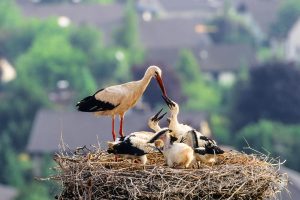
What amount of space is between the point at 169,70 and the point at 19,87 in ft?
33.8

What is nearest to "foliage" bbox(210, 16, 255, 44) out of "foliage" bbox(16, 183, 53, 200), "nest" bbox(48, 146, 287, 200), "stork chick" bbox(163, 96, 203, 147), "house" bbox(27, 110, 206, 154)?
"house" bbox(27, 110, 206, 154)

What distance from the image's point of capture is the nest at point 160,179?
1280 cm

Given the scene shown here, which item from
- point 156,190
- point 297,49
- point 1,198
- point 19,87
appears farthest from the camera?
point 297,49

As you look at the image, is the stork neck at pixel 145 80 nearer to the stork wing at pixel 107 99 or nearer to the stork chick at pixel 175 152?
the stork wing at pixel 107 99

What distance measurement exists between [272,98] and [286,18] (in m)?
48.6

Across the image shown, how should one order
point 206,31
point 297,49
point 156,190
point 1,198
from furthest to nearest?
point 206,31 < point 297,49 < point 1,198 < point 156,190

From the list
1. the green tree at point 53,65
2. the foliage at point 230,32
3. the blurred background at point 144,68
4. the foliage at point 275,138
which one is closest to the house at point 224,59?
the blurred background at point 144,68

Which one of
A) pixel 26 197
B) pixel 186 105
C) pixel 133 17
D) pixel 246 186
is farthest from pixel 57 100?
pixel 246 186

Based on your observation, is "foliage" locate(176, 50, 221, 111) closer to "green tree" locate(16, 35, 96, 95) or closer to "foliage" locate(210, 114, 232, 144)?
"foliage" locate(210, 114, 232, 144)

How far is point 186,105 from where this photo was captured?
378ft

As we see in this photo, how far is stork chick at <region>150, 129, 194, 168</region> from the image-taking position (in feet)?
43.5

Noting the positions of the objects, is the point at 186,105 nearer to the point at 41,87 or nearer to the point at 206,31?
the point at 41,87

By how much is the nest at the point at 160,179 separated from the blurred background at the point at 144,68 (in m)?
32.1

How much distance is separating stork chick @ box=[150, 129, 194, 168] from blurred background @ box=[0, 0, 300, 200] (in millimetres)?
32043
